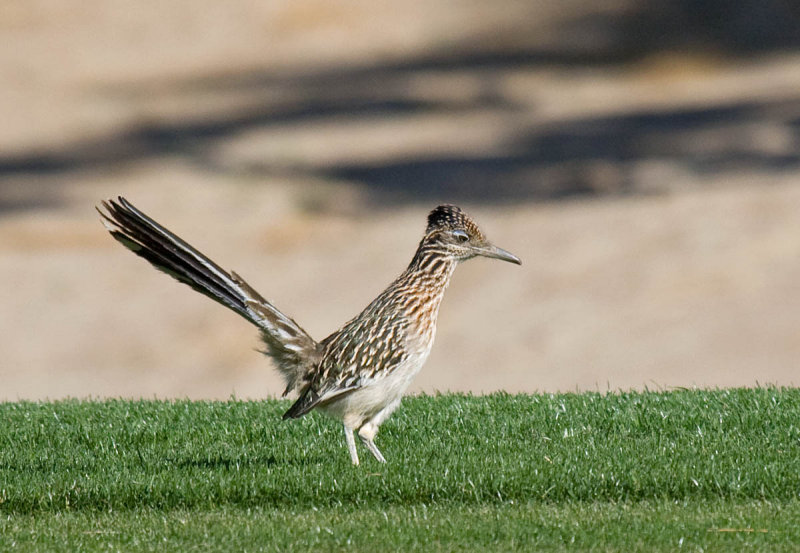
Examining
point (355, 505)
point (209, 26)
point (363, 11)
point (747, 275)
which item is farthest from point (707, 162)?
point (355, 505)

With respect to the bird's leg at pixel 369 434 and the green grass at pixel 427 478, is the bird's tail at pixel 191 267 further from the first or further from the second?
the green grass at pixel 427 478

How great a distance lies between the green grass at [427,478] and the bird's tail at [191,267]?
36.0 inches

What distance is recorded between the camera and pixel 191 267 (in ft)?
26.1

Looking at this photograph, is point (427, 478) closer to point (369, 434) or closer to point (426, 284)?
point (369, 434)

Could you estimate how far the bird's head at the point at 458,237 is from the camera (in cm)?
837

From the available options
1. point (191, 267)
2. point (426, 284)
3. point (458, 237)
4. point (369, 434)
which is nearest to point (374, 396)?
point (369, 434)

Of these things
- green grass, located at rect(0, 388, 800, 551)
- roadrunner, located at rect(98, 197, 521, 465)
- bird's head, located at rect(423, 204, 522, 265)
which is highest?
bird's head, located at rect(423, 204, 522, 265)

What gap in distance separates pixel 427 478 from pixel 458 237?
160cm

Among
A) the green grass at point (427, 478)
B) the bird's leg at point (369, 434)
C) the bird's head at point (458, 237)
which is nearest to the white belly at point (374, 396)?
the bird's leg at point (369, 434)

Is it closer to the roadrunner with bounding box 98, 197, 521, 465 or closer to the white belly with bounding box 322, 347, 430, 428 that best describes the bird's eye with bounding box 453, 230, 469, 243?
the roadrunner with bounding box 98, 197, 521, 465

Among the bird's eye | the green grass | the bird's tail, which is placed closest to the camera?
the green grass

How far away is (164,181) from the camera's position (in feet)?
76.6

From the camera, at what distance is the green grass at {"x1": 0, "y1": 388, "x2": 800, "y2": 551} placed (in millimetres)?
6707

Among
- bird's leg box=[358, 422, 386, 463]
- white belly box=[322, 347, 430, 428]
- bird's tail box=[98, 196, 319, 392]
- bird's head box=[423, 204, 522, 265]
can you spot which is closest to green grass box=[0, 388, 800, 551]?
bird's leg box=[358, 422, 386, 463]
